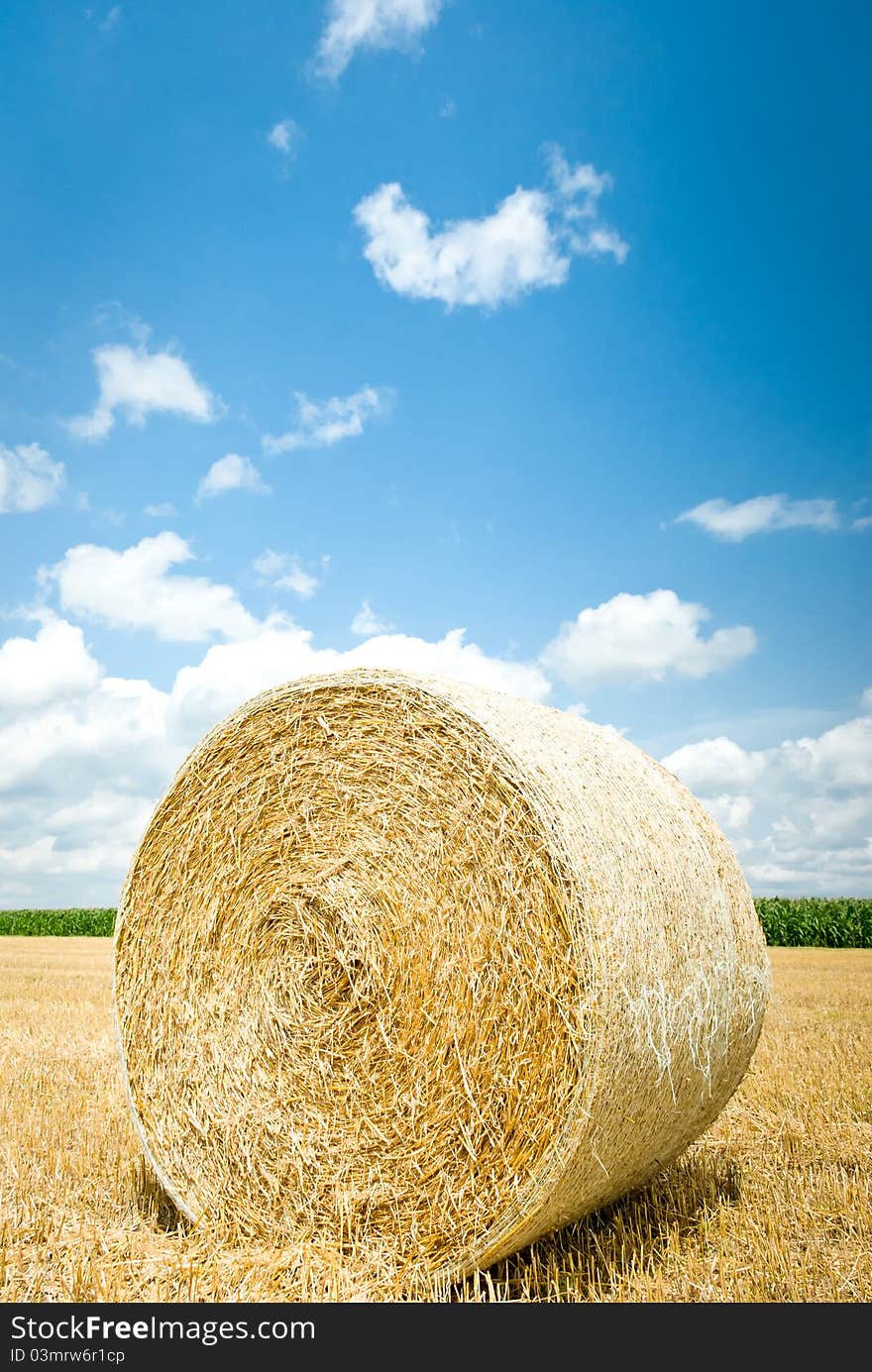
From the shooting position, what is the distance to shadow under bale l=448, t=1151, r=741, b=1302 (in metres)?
3.91

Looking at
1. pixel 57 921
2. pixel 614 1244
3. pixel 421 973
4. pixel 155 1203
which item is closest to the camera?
pixel 421 973

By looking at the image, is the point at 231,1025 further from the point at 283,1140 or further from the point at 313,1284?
the point at 313,1284

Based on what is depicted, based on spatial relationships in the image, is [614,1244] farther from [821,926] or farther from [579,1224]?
[821,926]

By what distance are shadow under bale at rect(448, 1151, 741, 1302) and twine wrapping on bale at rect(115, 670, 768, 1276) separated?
0.22 metres

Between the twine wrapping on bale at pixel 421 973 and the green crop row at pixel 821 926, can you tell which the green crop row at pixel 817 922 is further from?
the twine wrapping on bale at pixel 421 973

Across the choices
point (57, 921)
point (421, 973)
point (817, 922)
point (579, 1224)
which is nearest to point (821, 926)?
point (817, 922)

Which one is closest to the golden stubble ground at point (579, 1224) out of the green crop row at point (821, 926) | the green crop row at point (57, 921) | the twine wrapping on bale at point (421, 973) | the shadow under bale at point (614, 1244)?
the shadow under bale at point (614, 1244)

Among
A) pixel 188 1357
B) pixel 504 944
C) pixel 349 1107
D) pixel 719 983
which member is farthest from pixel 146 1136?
pixel 719 983

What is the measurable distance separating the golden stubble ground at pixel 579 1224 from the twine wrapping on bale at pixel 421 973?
25 centimetres

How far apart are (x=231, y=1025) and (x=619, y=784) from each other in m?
1.98

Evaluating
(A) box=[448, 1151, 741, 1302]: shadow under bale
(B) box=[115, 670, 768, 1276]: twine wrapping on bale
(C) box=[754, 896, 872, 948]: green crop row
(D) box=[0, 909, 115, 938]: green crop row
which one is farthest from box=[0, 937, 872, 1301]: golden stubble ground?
(D) box=[0, 909, 115, 938]: green crop row

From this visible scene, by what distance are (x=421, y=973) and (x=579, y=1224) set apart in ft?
5.03

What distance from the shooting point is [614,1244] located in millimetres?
4367

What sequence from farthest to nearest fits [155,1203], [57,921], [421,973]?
[57,921] < [155,1203] < [421,973]
